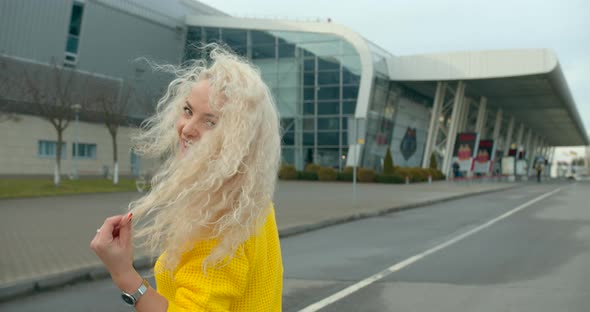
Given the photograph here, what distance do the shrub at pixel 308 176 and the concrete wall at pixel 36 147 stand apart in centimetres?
1042

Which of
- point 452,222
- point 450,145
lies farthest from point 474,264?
point 450,145

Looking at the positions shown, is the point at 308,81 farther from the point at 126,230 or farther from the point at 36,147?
the point at 126,230

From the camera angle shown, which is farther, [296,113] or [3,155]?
[296,113]

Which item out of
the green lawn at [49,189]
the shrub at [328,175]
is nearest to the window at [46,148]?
the green lawn at [49,189]

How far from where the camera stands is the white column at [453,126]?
47812 millimetres

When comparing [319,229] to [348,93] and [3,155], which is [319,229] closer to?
[3,155]

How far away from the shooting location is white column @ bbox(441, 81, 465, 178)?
157ft

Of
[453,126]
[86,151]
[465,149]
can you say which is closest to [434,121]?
[453,126]

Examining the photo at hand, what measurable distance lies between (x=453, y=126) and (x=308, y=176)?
1670cm

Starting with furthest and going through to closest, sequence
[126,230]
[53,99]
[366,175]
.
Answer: [366,175] → [53,99] → [126,230]

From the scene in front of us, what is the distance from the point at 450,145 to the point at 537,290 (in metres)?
44.9

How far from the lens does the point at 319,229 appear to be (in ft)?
40.6

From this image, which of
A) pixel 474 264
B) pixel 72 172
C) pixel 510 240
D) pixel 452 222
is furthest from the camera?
pixel 72 172

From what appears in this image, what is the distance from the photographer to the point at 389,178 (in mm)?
37469
